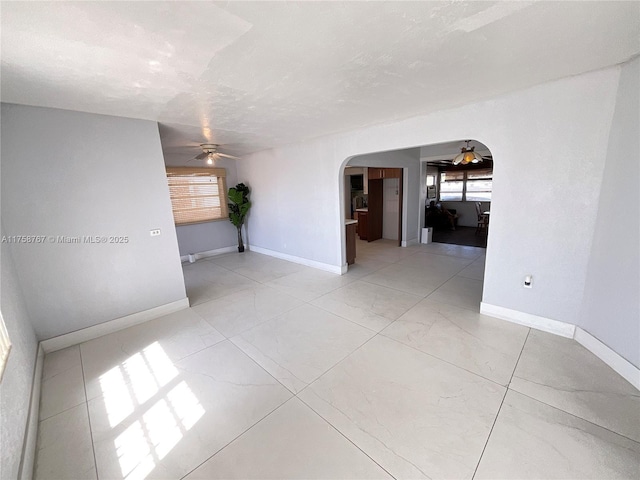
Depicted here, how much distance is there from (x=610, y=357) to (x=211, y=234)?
23.3ft

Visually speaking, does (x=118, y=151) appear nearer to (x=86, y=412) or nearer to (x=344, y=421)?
(x=86, y=412)

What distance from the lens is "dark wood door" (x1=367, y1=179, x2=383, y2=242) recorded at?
24.0 ft

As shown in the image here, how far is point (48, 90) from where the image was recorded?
7.08ft

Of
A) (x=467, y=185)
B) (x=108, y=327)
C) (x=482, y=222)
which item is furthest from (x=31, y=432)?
(x=467, y=185)

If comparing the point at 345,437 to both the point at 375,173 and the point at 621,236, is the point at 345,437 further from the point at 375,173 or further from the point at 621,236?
the point at 375,173

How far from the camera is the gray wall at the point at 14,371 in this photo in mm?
1335

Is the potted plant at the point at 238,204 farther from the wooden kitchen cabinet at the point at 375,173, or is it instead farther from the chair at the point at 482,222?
the chair at the point at 482,222

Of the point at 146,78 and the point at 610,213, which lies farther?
the point at 610,213

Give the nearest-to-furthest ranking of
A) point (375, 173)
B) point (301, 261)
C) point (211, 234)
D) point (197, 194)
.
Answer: point (301, 261), point (197, 194), point (211, 234), point (375, 173)

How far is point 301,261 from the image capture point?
5.59 meters

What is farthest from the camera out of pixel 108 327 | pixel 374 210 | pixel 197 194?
pixel 374 210

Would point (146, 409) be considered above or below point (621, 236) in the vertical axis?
below

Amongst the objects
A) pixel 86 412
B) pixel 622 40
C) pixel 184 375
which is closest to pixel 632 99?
pixel 622 40

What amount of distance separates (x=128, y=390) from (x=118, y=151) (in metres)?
2.61
